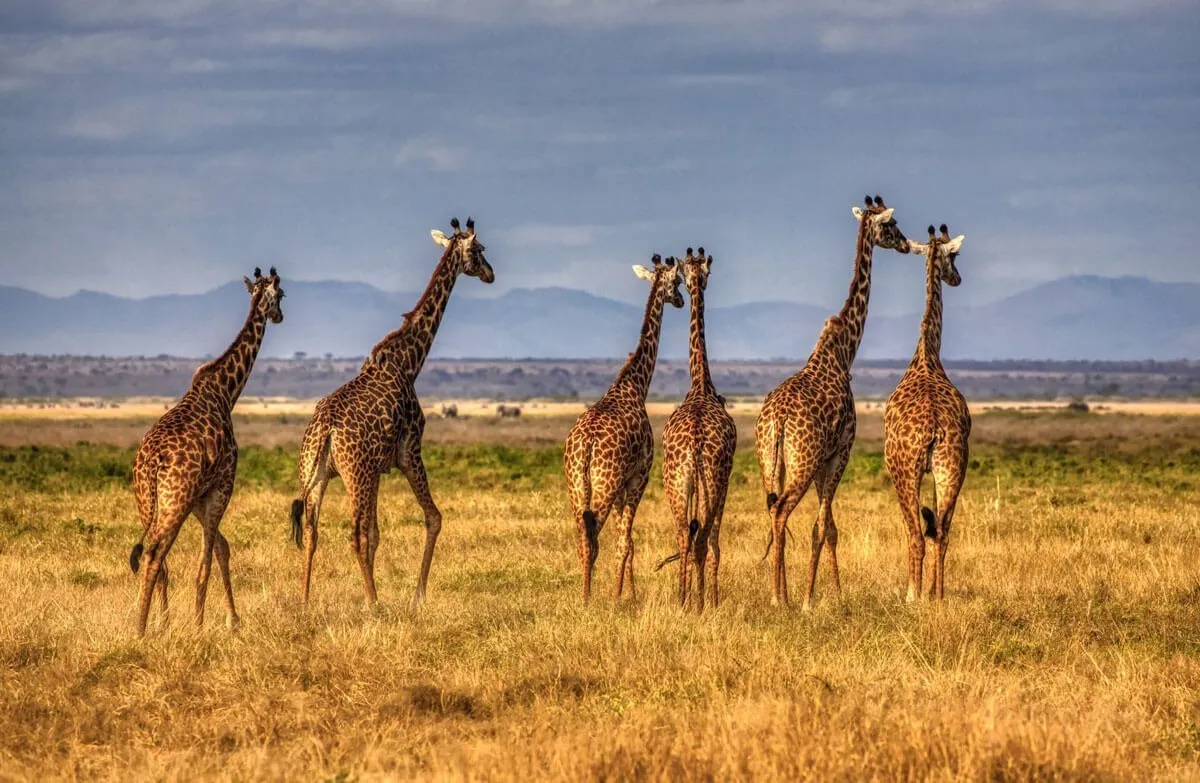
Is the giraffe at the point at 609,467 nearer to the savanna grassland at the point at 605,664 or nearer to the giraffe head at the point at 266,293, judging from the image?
the savanna grassland at the point at 605,664

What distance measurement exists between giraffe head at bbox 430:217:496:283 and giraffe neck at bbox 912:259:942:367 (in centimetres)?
419

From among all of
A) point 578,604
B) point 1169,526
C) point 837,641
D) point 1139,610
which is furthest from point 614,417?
point 1169,526

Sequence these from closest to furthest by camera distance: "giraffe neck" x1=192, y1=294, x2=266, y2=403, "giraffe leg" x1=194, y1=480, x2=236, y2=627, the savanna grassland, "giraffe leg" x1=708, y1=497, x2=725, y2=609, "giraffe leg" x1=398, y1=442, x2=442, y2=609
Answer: the savanna grassland → "giraffe leg" x1=194, y1=480, x2=236, y2=627 → "giraffe neck" x1=192, y1=294, x2=266, y2=403 → "giraffe leg" x1=708, y1=497, x2=725, y2=609 → "giraffe leg" x1=398, y1=442, x2=442, y2=609

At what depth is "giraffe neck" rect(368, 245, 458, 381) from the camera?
1472 cm

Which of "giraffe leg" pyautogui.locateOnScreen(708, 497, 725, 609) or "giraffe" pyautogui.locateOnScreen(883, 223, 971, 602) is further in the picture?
"giraffe" pyautogui.locateOnScreen(883, 223, 971, 602)

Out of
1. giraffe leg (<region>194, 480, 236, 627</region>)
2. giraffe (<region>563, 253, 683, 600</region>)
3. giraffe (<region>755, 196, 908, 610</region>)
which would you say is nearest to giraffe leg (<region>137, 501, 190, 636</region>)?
giraffe leg (<region>194, 480, 236, 627</region>)

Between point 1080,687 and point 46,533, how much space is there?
13.5 metres

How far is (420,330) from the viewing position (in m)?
15.2

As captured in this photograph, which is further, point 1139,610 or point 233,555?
point 233,555

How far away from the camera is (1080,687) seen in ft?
35.0

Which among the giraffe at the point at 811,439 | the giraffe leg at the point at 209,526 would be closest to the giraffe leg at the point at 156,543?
the giraffe leg at the point at 209,526

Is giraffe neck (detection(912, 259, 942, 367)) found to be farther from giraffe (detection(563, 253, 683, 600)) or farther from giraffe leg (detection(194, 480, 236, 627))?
giraffe leg (detection(194, 480, 236, 627))

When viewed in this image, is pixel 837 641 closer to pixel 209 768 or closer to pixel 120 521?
pixel 209 768

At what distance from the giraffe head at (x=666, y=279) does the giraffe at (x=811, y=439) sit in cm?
151
